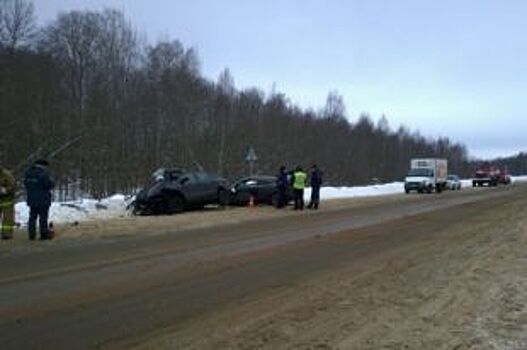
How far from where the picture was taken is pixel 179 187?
111ft

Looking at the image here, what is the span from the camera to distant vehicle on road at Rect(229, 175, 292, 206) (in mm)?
39000

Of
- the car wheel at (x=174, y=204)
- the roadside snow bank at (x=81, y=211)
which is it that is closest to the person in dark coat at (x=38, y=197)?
the roadside snow bank at (x=81, y=211)

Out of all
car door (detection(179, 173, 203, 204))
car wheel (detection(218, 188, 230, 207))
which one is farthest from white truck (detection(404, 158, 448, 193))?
car door (detection(179, 173, 203, 204))

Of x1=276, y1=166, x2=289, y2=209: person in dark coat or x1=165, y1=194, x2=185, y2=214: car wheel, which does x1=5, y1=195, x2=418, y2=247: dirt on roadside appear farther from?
x1=276, y1=166, x2=289, y2=209: person in dark coat

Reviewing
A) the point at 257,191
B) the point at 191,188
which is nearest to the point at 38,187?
the point at 191,188

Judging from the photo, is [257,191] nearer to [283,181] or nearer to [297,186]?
[283,181]

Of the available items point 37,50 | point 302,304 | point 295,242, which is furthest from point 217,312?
point 37,50

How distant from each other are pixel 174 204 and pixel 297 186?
5.44 meters

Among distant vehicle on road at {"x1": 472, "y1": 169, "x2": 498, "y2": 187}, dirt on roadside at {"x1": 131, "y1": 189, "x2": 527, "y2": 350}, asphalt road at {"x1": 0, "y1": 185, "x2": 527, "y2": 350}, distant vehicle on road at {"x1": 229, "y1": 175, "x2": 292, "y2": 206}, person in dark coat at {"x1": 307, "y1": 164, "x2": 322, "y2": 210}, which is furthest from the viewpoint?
distant vehicle on road at {"x1": 472, "y1": 169, "x2": 498, "y2": 187}

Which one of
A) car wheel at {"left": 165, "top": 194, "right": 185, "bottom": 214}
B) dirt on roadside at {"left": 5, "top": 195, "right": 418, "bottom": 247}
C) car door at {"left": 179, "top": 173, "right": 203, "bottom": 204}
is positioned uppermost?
car door at {"left": 179, "top": 173, "right": 203, "bottom": 204}

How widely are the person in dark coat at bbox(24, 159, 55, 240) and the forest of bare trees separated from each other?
2836 cm

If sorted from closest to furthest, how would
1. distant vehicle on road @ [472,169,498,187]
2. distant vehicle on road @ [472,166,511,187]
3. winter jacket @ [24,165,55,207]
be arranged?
winter jacket @ [24,165,55,207]
distant vehicle on road @ [472,169,498,187]
distant vehicle on road @ [472,166,511,187]

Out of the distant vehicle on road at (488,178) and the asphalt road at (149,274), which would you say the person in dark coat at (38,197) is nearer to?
the asphalt road at (149,274)

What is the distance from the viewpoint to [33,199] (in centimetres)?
2206
